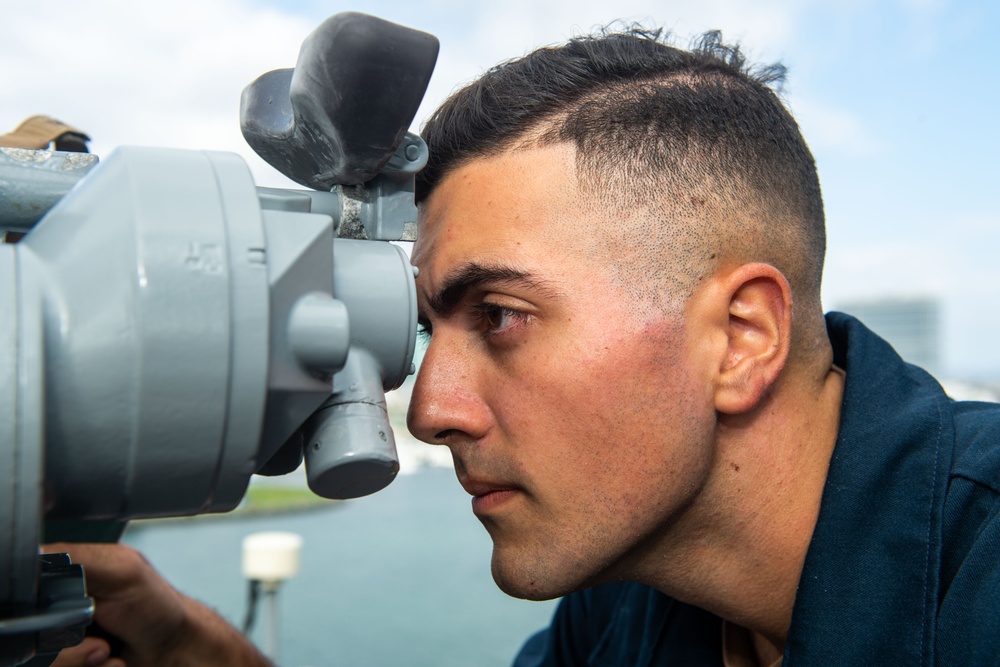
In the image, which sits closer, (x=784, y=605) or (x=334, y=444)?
(x=334, y=444)

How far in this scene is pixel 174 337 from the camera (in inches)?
25.3

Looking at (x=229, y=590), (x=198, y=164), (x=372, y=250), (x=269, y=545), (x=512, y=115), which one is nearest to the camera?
(x=198, y=164)

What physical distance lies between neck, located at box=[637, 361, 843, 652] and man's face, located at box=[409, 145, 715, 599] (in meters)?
0.07

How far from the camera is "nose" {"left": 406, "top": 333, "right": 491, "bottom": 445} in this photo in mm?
1199

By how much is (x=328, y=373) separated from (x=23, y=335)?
24 centimetres

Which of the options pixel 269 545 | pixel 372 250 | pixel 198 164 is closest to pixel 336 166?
pixel 372 250

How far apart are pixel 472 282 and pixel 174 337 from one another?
607mm

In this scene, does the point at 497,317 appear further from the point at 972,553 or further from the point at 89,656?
the point at 89,656

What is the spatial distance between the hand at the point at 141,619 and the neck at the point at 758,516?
2.68ft

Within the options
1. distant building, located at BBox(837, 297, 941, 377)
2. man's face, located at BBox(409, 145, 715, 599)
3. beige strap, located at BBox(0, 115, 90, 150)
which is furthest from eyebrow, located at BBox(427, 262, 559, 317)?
distant building, located at BBox(837, 297, 941, 377)

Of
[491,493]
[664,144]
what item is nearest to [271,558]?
[491,493]

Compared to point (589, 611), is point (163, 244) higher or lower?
higher

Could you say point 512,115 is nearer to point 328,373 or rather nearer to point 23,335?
point 328,373

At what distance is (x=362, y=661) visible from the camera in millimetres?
11336
